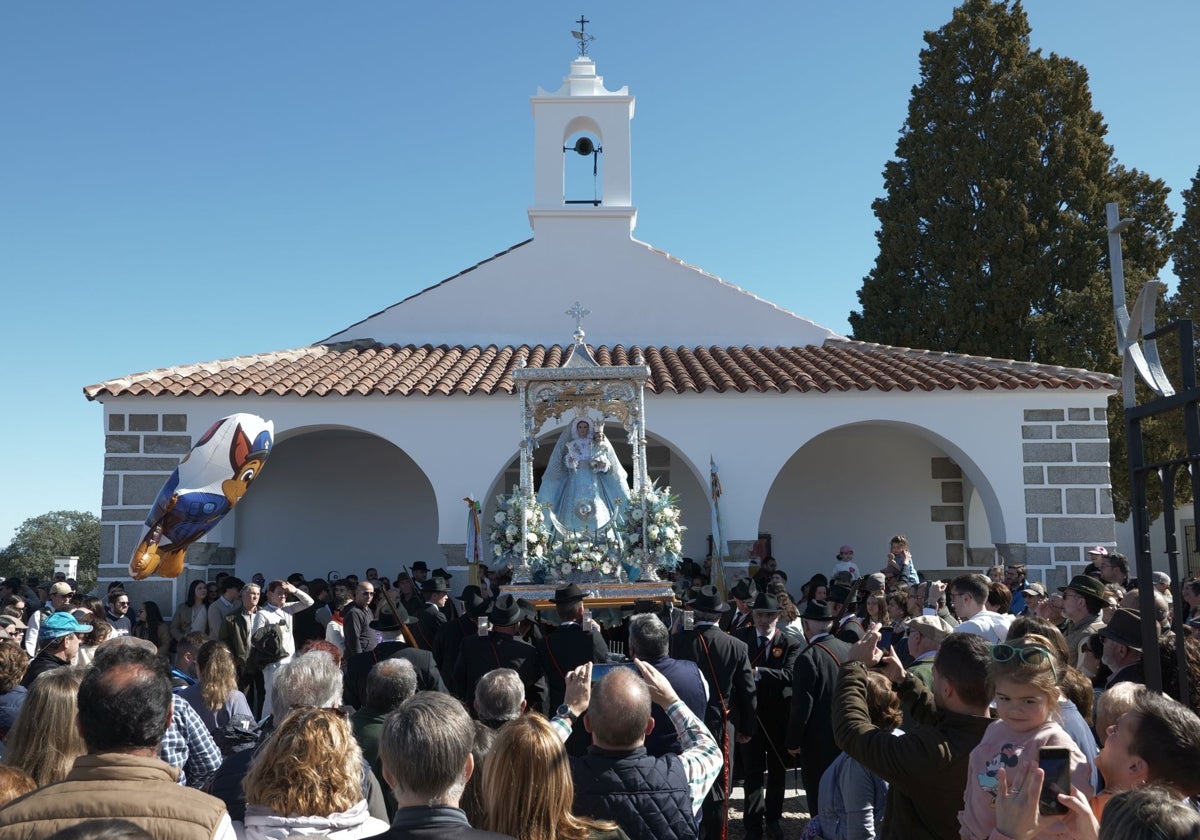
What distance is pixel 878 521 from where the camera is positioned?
15.0 m

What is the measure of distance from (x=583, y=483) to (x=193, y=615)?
440 cm

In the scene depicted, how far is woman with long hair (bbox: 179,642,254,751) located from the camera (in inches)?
174

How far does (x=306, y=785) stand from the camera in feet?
8.87

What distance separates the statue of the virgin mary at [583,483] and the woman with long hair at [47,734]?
723cm

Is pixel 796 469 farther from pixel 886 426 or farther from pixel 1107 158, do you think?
pixel 1107 158

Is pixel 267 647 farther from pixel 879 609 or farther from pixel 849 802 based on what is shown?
pixel 879 609

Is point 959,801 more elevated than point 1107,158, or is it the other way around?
point 1107,158

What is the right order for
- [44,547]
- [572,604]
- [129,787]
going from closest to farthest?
[129,787] < [572,604] < [44,547]

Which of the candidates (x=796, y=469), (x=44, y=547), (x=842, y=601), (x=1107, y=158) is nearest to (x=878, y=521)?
(x=796, y=469)

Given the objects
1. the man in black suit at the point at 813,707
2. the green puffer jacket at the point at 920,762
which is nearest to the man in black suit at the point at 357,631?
the man in black suit at the point at 813,707

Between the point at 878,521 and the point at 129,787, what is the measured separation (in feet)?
44.8

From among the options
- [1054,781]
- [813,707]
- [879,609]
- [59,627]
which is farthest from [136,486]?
[1054,781]

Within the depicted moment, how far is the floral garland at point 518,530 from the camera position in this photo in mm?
10023

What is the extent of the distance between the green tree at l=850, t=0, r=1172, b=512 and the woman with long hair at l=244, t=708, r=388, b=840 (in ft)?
57.6
